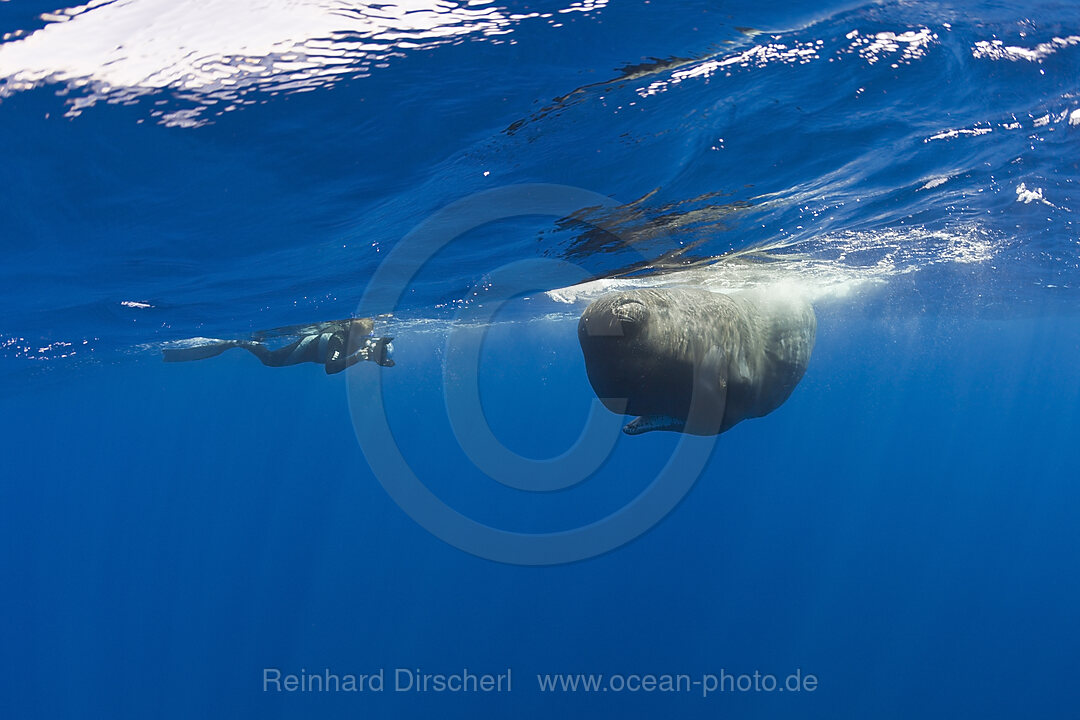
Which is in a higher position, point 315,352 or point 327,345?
point 327,345

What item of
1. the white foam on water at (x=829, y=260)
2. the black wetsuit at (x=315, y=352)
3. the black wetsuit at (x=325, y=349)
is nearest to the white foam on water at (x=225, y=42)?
the white foam on water at (x=829, y=260)

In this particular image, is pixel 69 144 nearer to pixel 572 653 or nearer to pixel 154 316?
pixel 154 316

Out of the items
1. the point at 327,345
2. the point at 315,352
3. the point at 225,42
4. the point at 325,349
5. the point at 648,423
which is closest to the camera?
the point at 225,42

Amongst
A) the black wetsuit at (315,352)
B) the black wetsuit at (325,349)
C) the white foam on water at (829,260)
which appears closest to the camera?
the white foam on water at (829,260)

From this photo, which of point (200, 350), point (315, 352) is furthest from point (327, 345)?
point (200, 350)

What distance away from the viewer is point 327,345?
70.3ft

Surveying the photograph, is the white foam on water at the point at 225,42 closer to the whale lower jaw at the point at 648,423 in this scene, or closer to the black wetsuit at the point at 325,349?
the whale lower jaw at the point at 648,423

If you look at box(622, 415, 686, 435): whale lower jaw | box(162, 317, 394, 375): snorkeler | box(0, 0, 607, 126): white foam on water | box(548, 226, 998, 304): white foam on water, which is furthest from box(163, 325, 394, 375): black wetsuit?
box(622, 415, 686, 435): whale lower jaw

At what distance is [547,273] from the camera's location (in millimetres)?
14797

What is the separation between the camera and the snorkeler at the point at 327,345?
64.1ft

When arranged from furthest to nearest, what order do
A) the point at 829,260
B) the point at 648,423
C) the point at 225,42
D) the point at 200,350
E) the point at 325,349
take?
the point at 200,350
the point at 325,349
the point at 829,260
the point at 648,423
the point at 225,42

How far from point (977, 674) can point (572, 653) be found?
25.0 metres

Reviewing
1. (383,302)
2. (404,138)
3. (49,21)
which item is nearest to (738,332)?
(404,138)

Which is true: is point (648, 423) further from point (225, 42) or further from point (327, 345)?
point (327, 345)
